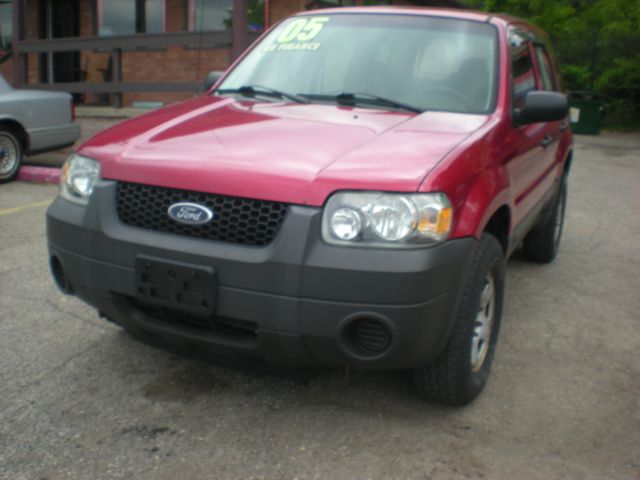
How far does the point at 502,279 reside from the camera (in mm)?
3629

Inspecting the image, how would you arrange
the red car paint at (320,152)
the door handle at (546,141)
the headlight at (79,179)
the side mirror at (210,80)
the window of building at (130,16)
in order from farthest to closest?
1. the window of building at (130,16)
2. the side mirror at (210,80)
3. the door handle at (546,141)
4. the headlight at (79,179)
5. the red car paint at (320,152)

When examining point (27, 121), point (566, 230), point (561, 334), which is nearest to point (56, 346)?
point (561, 334)

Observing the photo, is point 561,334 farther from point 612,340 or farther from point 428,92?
point 428,92

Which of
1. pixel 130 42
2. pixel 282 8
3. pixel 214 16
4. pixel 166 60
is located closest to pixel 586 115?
pixel 282 8

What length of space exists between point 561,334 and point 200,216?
2425 mm

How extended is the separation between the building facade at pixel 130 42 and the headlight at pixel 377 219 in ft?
35.0

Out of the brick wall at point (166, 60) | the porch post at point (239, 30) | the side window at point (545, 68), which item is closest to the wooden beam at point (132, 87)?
the porch post at point (239, 30)

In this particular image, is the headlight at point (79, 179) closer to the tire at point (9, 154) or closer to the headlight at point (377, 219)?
the headlight at point (377, 219)

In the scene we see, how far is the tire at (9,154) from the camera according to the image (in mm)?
8922

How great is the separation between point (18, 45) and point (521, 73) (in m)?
14.1

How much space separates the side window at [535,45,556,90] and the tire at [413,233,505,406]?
219cm

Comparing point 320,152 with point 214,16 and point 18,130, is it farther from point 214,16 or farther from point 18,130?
point 214,16

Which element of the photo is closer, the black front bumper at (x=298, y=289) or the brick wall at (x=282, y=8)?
the black front bumper at (x=298, y=289)

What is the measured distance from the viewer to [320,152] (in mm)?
3072
